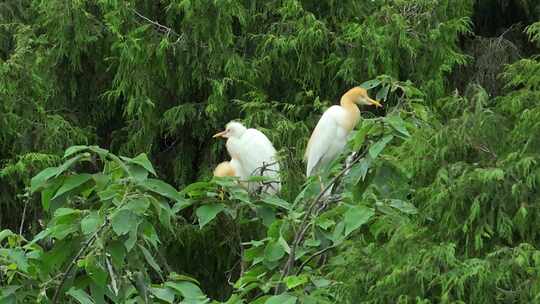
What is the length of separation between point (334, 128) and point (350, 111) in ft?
0.73

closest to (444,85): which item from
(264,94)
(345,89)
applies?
(345,89)

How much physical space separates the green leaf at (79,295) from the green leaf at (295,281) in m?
0.49

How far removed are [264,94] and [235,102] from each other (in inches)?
8.4

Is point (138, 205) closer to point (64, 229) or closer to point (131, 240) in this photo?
point (131, 240)

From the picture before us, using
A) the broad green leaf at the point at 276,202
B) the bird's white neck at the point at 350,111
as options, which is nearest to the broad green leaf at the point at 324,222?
the broad green leaf at the point at 276,202

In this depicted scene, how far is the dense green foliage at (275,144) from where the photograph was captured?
10.2ft

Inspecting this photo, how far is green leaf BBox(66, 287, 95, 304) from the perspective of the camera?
3.19 meters

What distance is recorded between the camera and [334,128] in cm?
590

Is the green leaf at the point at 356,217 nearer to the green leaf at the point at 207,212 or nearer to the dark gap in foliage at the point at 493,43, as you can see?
the green leaf at the point at 207,212

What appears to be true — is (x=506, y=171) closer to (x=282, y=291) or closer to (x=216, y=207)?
(x=282, y=291)

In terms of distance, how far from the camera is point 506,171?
10.1 ft

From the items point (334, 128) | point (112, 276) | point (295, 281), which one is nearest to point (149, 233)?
point (112, 276)

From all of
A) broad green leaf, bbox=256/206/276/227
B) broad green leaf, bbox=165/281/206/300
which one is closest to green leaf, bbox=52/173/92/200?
broad green leaf, bbox=165/281/206/300

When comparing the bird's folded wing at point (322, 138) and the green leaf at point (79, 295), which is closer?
the green leaf at point (79, 295)
